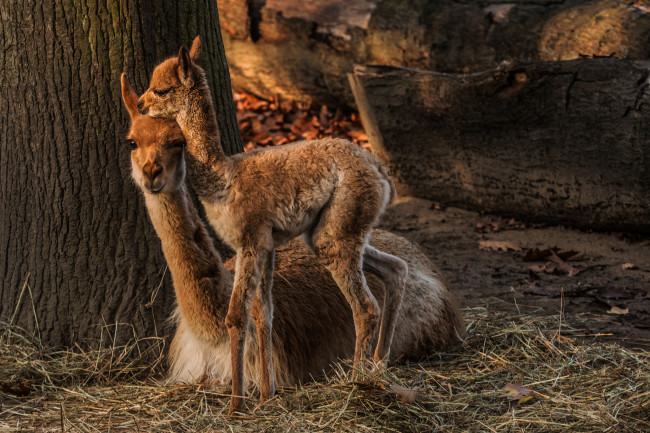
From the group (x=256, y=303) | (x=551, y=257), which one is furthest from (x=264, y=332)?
(x=551, y=257)

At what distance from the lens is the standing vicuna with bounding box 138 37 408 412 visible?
3422 mm

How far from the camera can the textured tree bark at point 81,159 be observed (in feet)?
14.4

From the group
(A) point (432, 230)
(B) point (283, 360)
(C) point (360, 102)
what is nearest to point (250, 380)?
(B) point (283, 360)

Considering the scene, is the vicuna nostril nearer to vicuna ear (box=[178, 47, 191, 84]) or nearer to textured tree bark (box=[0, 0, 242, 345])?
vicuna ear (box=[178, 47, 191, 84])

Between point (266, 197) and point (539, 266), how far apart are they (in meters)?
3.90

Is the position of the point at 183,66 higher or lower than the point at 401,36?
higher

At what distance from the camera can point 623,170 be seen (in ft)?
22.9

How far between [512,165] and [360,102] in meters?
1.97

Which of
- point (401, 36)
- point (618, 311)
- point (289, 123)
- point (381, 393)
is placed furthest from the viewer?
point (289, 123)

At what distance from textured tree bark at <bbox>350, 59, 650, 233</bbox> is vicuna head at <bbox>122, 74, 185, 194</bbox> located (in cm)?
471

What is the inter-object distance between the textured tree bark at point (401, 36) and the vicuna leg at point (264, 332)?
17.7 ft

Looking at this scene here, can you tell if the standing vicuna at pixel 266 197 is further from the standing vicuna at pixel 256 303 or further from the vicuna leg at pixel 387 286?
the vicuna leg at pixel 387 286

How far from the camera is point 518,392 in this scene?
3932 mm

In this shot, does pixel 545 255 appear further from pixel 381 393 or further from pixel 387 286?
pixel 381 393
